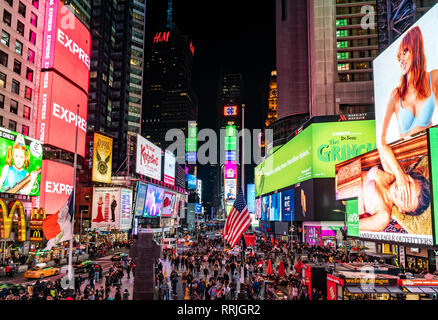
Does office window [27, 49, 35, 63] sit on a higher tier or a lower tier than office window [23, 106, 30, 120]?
higher

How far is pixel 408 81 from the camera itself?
3269cm

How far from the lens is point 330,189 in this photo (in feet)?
205

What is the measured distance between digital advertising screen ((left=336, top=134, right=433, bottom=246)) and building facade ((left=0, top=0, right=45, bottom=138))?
40273mm

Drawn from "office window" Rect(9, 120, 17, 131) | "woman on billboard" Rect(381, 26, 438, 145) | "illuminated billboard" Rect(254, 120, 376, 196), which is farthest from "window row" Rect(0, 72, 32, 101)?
"illuminated billboard" Rect(254, 120, 376, 196)

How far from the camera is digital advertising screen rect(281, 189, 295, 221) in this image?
75775mm

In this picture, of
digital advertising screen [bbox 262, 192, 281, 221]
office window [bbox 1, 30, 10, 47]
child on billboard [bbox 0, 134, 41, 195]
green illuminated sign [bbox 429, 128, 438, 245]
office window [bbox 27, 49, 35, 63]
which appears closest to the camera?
green illuminated sign [bbox 429, 128, 438, 245]

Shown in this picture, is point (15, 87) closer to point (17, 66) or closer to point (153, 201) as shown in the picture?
point (17, 66)

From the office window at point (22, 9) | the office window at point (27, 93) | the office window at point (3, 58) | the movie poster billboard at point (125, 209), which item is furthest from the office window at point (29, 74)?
the movie poster billboard at point (125, 209)

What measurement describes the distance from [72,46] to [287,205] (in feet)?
171

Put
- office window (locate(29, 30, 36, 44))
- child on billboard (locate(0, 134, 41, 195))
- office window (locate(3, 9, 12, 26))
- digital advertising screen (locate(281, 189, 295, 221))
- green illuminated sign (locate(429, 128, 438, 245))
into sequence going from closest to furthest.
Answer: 1. green illuminated sign (locate(429, 128, 438, 245))
2. child on billboard (locate(0, 134, 41, 195))
3. office window (locate(3, 9, 12, 26))
4. office window (locate(29, 30, 36, 44))
5. digital advertising screen (locate(281, 189, 295, 221))

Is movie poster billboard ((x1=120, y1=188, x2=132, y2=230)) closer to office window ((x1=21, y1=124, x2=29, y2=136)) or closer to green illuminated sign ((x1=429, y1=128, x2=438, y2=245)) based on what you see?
office window ((x1=21, y1=124, x2=29, y2=136))

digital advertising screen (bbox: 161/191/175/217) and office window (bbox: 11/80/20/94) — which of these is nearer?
office window (bbox: 11/80/20/94)
